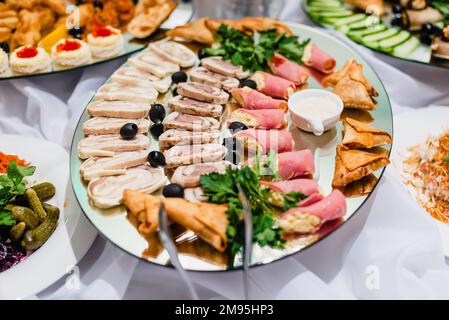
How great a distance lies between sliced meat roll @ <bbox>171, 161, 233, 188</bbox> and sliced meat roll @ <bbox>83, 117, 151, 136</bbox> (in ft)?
1.21

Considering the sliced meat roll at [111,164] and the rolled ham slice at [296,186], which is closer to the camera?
the rolled ham slice at [296,186]

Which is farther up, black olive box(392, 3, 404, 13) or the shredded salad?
black olive box(392, 3, 404, 13)

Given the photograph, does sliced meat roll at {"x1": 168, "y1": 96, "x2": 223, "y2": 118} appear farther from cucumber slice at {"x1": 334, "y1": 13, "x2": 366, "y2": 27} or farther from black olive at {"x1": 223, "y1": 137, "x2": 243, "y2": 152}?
cucumber slice at {"x1": 334, "y1": 13, "x2": 366, "y2": 27}

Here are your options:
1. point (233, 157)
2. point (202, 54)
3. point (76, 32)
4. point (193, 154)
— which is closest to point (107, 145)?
point (193, 154)

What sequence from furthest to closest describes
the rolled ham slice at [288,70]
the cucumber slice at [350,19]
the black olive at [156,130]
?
the cucumber slice at [350,19] < the rolled ham slice at [288,70] < the black olive at [156,130]

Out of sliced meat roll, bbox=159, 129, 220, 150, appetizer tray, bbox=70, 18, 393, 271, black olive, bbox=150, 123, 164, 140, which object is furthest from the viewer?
black olive, bbox=150, 123, 164, 140

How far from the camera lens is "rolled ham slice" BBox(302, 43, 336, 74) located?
9.09 feet

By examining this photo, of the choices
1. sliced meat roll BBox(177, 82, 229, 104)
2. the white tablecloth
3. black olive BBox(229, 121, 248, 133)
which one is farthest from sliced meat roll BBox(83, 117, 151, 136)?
the white tablecloth

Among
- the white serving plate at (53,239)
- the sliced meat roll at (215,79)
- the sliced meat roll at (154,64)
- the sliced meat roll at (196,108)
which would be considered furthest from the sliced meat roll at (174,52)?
the white serving plate at (53,239)

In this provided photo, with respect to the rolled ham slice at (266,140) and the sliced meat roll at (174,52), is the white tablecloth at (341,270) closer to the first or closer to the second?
the rolled ham slice at (266,140)

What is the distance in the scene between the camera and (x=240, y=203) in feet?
6.20

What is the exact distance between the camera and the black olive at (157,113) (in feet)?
7.93

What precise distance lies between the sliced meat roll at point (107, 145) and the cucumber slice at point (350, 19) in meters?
1.73
